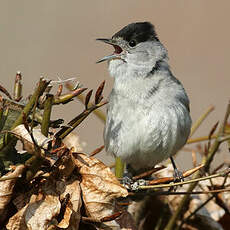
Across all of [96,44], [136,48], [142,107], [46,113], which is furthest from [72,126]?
[96,44]

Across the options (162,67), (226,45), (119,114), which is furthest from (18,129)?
(226,45)

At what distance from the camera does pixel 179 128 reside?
9.14 ft

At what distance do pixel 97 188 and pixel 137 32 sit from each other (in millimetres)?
1933

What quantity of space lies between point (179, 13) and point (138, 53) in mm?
3603

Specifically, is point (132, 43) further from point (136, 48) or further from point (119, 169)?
point (119, 169)

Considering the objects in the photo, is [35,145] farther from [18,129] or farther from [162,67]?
[162,67]

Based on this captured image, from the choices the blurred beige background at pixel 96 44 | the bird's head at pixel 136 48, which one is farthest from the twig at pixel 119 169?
the blurred beige background at pixel 96 44

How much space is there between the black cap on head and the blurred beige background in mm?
1991

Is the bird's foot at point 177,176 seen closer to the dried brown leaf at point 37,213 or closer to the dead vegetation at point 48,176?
the dead vegetation at point 48,176

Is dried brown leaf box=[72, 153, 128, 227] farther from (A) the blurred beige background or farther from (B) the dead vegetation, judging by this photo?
(A) the blurred beige background

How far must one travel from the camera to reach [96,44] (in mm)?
5996

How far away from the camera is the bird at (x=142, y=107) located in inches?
108

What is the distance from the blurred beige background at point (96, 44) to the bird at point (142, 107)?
201cm

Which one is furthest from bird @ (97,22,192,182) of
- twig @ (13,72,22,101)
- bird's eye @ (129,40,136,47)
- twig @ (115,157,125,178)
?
twig @ (13,72,22,101)
